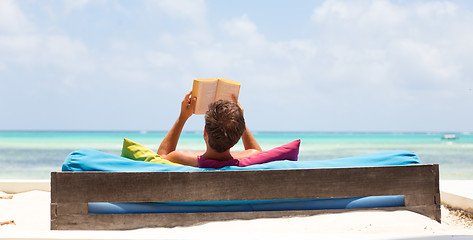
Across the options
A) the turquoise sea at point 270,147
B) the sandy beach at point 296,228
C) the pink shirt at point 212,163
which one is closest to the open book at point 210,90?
the pink shirt at point 212,163

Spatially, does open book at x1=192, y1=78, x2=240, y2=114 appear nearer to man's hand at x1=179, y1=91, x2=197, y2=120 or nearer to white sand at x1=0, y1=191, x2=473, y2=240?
man's hand at x1=179, y1=91, x2=197, y2=120

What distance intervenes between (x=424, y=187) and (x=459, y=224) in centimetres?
94

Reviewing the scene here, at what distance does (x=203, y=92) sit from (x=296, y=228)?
3.54 feet

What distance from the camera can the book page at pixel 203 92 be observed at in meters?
2.83

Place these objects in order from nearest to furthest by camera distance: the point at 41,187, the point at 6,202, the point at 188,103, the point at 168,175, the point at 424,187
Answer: the point at 168,175
the point at 424,187
the point at 188,103
the point at 6,202
the point at 41,187

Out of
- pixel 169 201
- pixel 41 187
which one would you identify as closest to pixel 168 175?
pixel 169 201

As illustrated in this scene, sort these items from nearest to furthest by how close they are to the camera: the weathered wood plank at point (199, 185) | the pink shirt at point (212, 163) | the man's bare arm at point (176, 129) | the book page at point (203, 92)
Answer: the weathered wood plank at point (199, 185) < the pink shirt at point (212, 163) < the book page at point (203, 92) < the man's bare arm at point (176, 129)

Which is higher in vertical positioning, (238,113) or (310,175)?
(238,113)

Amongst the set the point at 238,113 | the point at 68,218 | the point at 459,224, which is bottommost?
the point at 459,224

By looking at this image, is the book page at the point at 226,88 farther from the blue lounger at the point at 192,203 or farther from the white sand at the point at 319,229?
the white sand at the point at 319,229

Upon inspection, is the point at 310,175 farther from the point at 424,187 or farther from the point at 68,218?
the point at 68,218

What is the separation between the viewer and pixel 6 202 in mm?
3674

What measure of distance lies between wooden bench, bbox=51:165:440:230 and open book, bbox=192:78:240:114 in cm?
75

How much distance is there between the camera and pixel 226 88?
2.89m
